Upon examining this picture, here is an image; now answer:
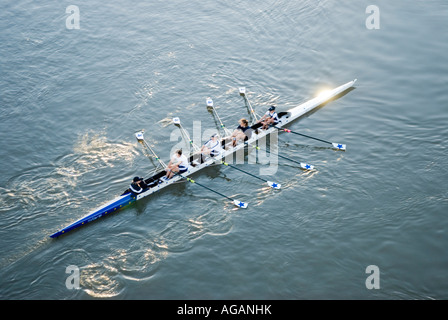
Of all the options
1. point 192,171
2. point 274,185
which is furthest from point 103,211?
point 274,185

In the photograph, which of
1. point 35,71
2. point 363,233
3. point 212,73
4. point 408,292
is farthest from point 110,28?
point 408,292

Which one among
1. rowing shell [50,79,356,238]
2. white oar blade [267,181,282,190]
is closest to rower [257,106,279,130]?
rowing shell [50,79,356,238]

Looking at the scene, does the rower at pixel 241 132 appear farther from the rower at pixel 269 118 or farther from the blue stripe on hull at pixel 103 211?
the blue stripe on hull at pixel 103 211

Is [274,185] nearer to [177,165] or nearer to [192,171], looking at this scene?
[192,171]

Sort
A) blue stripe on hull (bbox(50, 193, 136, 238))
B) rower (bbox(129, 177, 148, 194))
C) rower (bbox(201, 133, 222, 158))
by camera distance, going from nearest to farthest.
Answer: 1. blue stripe on hull (bbox(50, 193, 136, 238))
2. rower (bbox(129, 177, 148, 194))
3. rower (bbox(201, 133, 222, 158))

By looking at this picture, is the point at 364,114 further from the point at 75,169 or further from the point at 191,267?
the point at 75,169

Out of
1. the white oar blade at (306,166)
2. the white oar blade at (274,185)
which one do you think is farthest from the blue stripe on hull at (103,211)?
the white oar blade at (306,166)

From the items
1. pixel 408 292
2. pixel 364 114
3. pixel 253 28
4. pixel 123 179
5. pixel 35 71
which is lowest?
pixel 408 292

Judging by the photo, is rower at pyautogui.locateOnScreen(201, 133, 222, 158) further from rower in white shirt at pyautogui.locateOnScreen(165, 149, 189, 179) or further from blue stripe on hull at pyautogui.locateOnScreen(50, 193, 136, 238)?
blue stripe on hull at pyautogui.locateOnScreen(50, 193, 136, 238)
